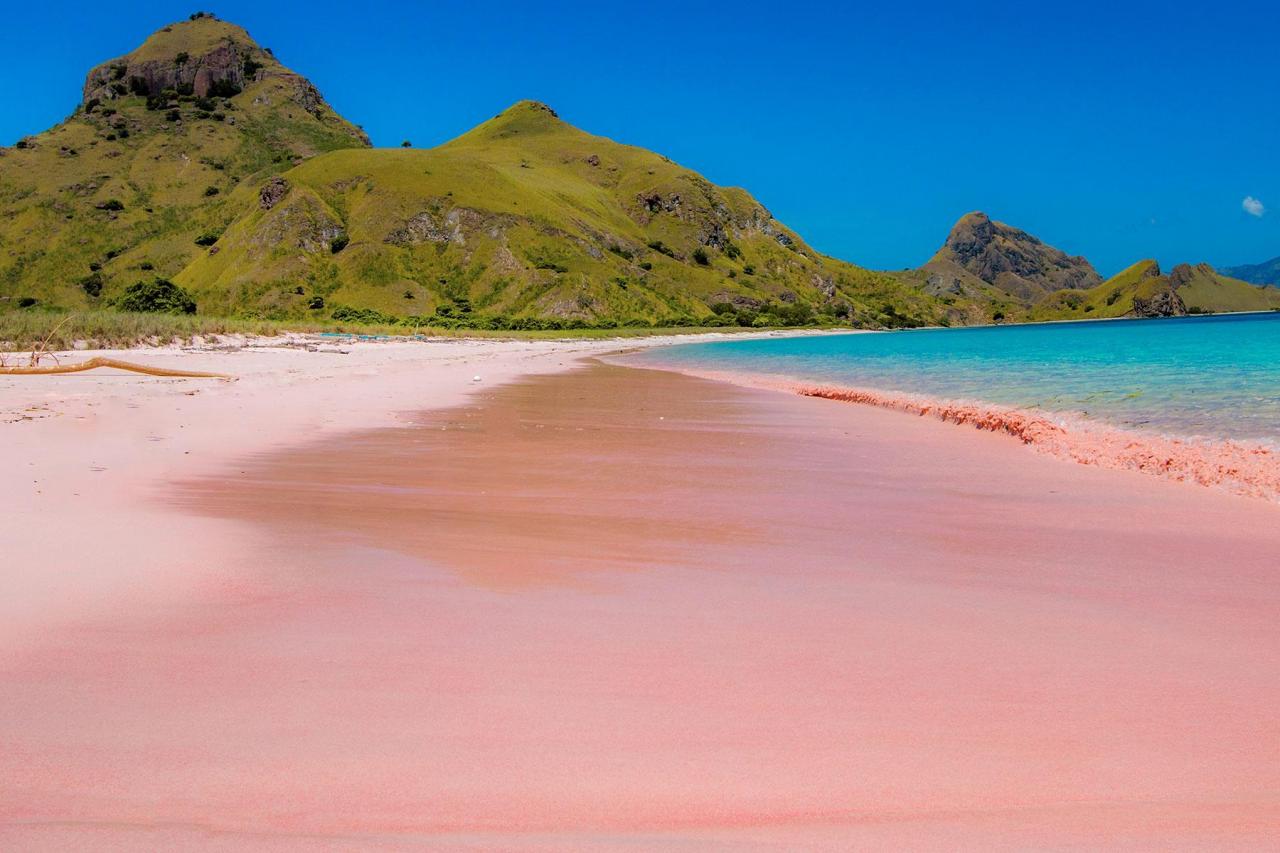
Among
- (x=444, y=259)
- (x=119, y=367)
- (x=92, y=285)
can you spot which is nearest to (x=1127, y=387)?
(x=119, y=367)

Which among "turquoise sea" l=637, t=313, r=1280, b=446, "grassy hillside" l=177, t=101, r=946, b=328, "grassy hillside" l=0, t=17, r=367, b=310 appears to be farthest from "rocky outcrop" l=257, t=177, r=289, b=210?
"turquoise sea" l=637, t=313, r=1280, b=446

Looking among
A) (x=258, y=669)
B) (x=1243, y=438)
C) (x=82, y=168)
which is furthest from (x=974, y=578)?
(x=82, y=168)

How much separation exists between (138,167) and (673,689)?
187 meters

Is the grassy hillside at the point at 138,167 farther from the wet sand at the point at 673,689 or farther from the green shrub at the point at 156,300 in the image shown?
the wet sand at the point at 673,689

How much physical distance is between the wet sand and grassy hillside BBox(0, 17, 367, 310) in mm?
140469

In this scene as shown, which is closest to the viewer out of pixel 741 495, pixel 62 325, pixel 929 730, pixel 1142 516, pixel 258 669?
pixel 929 730

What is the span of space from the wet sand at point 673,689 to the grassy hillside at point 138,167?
140 meters

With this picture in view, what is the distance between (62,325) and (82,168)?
156675mm

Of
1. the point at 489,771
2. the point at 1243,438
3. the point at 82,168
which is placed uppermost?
the point at 82,168

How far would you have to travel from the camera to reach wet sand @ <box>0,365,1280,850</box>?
2.56 m

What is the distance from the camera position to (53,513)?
634cm

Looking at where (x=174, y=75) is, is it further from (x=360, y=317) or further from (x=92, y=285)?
(x=360, y=317)

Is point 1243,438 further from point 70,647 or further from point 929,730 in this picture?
point 70,647

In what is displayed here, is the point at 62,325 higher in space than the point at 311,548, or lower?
higher
